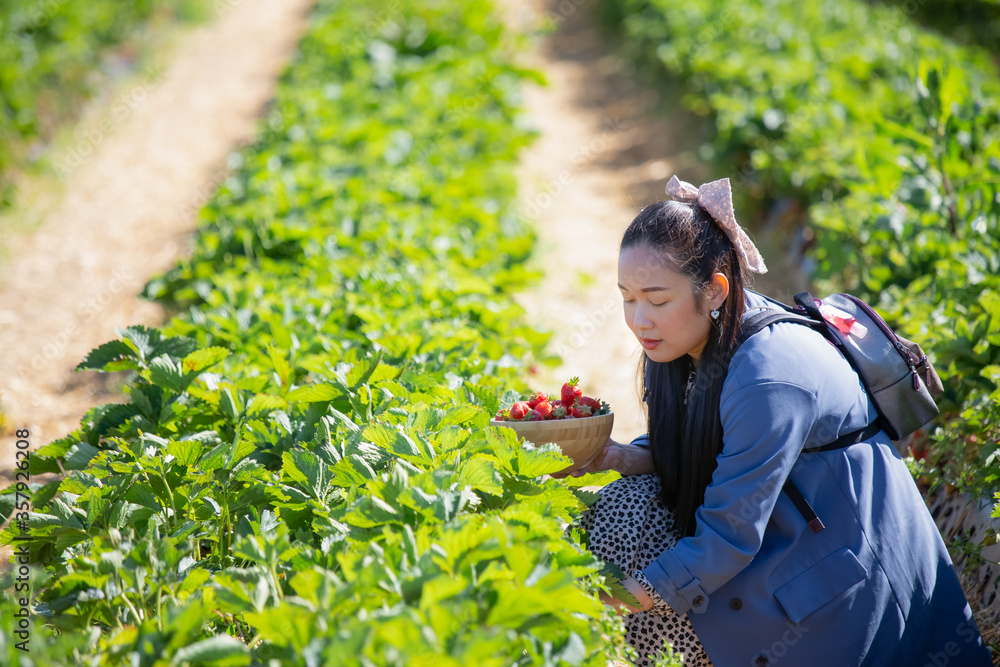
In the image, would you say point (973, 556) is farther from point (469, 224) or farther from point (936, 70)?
point (469, 224)

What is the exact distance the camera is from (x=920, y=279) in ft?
11.3

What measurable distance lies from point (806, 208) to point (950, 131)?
1.63m

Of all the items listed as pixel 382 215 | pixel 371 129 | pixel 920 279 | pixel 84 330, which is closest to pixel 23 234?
pixel 84 330

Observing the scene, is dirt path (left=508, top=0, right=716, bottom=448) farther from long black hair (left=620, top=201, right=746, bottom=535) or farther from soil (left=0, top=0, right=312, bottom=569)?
soil (left=0, top=0, right=312, bottom=569)

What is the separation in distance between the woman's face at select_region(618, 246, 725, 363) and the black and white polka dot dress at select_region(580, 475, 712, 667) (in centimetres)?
48

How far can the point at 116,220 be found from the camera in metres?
7.65

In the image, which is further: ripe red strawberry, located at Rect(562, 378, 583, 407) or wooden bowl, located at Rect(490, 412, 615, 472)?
ripe red strawberry, located at Rect(562, 378, 583, 407)

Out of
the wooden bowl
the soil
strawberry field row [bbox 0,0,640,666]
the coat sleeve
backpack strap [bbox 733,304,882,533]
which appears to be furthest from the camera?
the soil

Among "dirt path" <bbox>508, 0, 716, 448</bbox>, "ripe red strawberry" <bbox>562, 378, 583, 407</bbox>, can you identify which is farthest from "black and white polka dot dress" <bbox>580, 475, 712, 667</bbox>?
"dirt path" <bbox>508, 0, 716, 448</bbox>

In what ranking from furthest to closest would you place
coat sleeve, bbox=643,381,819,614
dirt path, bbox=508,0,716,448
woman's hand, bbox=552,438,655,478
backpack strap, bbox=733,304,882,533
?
dirt path, bbox=508,0,716,448 < woman's hand, bbox=552,438,655,478 < backpack strap, bbox=733,304,882,533 < coat sleeve, bbox=643,381,819,614

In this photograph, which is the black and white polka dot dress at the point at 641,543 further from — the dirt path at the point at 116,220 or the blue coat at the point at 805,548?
the dirt path at the point at 116,220

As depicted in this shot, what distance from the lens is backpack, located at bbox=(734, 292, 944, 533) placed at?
7.30ft

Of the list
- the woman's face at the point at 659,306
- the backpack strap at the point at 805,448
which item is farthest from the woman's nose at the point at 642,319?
the backpack strap at the point at 805,448

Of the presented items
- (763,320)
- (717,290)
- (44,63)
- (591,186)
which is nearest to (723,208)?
(717,290)
